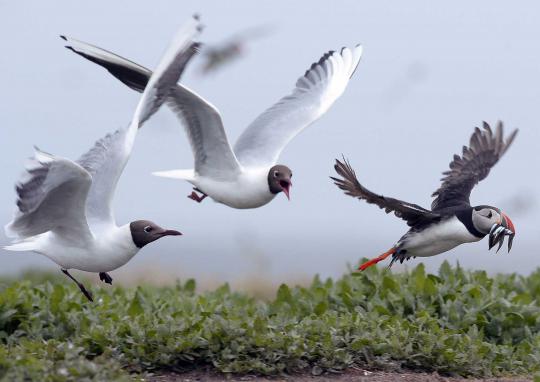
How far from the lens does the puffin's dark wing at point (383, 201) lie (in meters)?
7.11

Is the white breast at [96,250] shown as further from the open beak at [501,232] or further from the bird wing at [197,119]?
the open beak at [501,232]

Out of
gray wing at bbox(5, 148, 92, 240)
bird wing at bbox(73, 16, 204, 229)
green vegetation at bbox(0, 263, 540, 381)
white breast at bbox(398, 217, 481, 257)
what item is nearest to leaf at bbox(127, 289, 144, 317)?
green vegetation at bbox(0, 263, 540, 381)

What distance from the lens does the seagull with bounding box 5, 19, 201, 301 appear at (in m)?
5.91

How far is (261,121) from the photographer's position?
9.18 m

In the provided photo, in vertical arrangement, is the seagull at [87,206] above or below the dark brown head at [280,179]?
below

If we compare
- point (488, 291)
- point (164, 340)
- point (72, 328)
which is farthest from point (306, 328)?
point (488, 291)

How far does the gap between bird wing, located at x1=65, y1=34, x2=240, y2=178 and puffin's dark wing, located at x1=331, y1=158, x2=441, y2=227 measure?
1144 millimetres

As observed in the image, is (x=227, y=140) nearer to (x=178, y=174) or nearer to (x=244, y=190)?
(x=244, y=190)

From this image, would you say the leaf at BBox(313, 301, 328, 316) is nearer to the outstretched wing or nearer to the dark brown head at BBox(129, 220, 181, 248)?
the outstretched wing

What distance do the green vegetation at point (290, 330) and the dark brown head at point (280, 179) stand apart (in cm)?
90

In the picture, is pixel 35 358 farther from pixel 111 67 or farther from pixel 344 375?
pixel 111 67

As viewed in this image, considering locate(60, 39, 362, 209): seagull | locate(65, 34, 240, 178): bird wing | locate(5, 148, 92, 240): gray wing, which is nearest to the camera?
locate(5, 148, 92, 240): gray wing

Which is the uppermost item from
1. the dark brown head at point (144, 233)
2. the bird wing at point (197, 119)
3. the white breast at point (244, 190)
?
the bird wing at point (197, 119)

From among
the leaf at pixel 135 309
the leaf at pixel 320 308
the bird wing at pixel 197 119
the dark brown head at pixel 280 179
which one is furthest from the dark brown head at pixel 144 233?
the leaf at pixel 320 308
